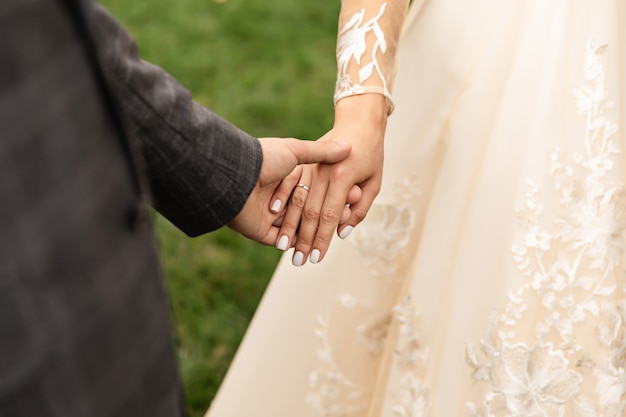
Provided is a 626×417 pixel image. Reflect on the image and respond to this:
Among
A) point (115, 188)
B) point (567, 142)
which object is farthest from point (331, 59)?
point (115, 188)

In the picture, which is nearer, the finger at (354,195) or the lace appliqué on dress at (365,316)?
the finger at (354,195)

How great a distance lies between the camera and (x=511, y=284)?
114cm

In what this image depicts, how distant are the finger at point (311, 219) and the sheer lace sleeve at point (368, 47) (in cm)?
17

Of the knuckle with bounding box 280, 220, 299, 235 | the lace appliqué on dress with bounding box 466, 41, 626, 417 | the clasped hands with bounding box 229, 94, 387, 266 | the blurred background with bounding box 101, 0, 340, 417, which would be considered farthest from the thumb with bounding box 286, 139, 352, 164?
the blurred background with bounding box 101, 0, 340, 417

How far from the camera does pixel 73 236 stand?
2.27ft

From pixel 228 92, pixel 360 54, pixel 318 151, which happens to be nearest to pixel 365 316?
pixel 318 151

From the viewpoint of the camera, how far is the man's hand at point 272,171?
1140 mm

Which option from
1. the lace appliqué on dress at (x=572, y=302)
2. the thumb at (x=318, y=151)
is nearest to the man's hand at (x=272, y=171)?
the thumb at (x=318, y=151)

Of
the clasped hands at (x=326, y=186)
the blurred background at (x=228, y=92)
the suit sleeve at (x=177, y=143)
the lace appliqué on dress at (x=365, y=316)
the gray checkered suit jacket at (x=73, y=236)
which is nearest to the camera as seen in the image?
the gray checkered suit jacket at (x=73, y=236)

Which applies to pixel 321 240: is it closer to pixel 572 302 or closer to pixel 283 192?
pixel 283 192

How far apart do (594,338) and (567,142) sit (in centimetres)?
30

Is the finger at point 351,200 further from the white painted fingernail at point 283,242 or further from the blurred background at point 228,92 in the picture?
the blurred background at point 228,92

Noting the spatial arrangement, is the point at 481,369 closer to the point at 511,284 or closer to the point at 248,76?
the point at 511,284

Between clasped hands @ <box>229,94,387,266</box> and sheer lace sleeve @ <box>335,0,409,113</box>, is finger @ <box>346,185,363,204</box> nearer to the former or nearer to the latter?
clasped hands @ <box>229,94,387,266</box>
